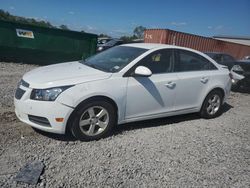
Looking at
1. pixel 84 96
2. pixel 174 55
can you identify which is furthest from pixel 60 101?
pixel 174 55

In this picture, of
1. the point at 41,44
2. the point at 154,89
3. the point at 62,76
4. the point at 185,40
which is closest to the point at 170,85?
the point at 154,89

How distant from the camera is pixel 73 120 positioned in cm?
404

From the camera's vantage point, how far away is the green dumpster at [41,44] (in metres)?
11.3

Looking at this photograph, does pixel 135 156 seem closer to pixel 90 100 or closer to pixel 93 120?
pixel 93 120

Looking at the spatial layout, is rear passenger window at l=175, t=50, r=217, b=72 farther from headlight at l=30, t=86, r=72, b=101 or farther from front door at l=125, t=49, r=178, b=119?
headlight at l=30, t=86, r=72, b=101

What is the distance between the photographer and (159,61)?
503 centimetres

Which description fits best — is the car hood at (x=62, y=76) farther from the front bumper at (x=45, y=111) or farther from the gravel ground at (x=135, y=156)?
the gravel ground at (x=135, y=156)

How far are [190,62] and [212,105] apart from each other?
1.20m

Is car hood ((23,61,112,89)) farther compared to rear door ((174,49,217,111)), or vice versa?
rear door ((174,49,217,111))

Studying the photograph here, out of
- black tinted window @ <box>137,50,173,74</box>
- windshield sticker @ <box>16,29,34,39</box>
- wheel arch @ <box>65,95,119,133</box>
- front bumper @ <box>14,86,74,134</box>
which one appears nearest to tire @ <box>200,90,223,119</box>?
black tinted window @ <box>137,50,173,74</box>

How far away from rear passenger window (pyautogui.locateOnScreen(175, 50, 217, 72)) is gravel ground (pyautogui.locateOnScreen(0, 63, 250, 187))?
1.15 m

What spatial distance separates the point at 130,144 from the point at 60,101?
4.24 feet

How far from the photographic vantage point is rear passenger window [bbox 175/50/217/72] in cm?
531

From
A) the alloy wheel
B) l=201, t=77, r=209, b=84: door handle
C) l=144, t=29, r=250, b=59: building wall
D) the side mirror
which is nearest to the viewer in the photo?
the alloy wheel
